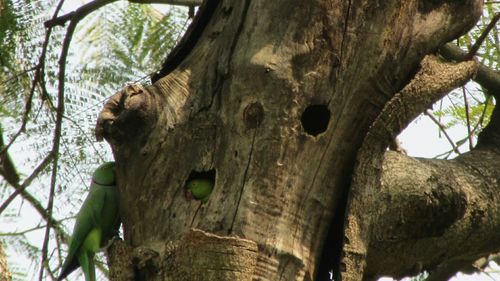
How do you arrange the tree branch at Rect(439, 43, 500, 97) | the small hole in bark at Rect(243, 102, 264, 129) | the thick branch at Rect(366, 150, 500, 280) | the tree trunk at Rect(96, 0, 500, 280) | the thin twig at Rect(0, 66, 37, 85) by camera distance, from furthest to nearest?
the thin twig at Rect(0, 66, 37, 85) → the tree branch at Rect(439, 43, 500, 97) → the thick branch at Rect(366, 150, 500, 280) → the small hole in bark at Rect(243, 102, 264, 129) → the tree trunk at Rect(96, 0, 500, 280)

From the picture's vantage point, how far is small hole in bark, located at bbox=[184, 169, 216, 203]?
281 centimetres

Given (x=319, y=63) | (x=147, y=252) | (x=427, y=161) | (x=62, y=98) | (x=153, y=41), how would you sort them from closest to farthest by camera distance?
1. (x=147, y=252)
2. (x=319, y=63)
3. (x=427, y=161)
4. (x=62, y=98)
5. (x=153, y=41)

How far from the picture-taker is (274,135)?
2.84m

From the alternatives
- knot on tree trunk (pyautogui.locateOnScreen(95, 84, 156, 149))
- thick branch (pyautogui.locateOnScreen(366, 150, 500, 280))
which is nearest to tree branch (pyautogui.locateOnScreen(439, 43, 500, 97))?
thick branch (pyautogui.locateOnScreen(366, 150, 500, 280))

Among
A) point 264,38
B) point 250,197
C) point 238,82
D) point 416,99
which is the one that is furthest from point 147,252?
point 416,99

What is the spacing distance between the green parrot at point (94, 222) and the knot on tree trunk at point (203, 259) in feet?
3.10

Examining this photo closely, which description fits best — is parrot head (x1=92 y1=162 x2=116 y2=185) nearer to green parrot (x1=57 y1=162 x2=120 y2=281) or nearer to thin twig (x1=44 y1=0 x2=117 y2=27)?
green parrot (x1=57 y1=162 x2=120 y2=281)

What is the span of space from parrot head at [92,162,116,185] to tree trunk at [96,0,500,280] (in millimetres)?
772

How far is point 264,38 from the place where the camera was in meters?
2.95

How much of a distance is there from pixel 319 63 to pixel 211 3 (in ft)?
1.92

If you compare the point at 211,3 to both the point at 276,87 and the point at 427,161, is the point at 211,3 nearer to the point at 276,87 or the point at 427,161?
the point at 276,87

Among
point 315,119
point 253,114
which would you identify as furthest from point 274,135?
point 315,119

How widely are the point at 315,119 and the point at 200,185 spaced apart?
52 cm

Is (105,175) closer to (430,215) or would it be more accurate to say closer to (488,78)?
(430,215)
